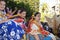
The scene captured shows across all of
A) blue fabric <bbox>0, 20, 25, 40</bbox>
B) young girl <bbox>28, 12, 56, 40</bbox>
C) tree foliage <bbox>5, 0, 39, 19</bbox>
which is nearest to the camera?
blue fabric <bbox>0, 20, 25, 40</bbox>

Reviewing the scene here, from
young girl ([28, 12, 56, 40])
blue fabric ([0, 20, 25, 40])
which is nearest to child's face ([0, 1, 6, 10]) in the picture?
blue fabric ([0, 20, 25, 40])

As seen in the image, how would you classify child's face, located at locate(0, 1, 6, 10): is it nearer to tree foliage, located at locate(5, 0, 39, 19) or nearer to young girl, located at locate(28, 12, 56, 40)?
tree foliage, located at locate(5, 0, 39, 19)

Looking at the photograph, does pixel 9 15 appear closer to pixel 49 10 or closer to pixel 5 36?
pixel 5 36

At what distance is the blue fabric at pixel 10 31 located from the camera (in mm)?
2088

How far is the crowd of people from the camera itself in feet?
6.93

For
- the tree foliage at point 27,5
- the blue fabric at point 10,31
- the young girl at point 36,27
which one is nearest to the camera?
the blue fabric at point 10,31

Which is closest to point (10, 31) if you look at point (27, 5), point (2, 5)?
point (2, 5)

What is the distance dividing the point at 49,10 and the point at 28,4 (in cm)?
30

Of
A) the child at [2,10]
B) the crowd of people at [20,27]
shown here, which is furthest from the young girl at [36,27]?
the child at [2,10]

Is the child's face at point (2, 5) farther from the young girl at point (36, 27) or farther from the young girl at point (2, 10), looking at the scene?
the young girl at point (36, 27)

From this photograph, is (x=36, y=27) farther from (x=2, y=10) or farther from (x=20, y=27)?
(x=2, y=10)

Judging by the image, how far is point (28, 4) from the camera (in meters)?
2.33

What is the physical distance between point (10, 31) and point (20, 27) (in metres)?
0.15

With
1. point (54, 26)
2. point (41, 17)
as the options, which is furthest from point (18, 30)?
point (54, 26)
